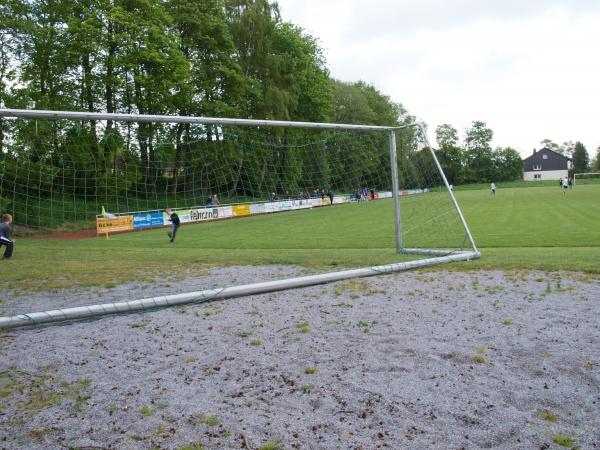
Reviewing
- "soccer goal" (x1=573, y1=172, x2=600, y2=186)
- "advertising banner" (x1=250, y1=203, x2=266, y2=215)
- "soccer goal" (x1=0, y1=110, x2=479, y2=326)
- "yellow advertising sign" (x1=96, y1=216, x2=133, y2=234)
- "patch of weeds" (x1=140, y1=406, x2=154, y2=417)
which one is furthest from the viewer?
"soccer goal" (x1=573, y1=172, x2=600, y2=186)

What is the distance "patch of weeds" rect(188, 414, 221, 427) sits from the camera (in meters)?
3.15

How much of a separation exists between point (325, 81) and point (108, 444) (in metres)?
49.7

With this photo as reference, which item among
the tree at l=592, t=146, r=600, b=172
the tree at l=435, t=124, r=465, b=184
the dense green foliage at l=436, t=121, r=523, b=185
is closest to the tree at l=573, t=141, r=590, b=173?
the tree at l=592, t=146, r=600, b=172

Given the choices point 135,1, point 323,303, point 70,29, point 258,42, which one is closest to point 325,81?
point 258,42

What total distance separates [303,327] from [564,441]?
9.55ft

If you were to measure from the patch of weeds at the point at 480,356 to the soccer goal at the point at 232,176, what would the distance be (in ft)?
12.1

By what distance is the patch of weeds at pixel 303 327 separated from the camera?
5141 millimetres

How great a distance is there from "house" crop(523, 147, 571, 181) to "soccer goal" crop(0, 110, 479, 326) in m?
106

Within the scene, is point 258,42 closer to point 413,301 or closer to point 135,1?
point 135,1

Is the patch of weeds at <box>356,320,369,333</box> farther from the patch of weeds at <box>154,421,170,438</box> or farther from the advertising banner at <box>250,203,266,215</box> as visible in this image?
the advertising banner at <box>250,203,266,215</box>

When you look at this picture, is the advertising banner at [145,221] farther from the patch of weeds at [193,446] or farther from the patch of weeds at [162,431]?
the patch of weeds at [193,446]

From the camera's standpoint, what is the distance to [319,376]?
389cm

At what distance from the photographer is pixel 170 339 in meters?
5.06

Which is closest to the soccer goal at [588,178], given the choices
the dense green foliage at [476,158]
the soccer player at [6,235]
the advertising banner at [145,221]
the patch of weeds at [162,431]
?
the dense green foliage at [476,158]
